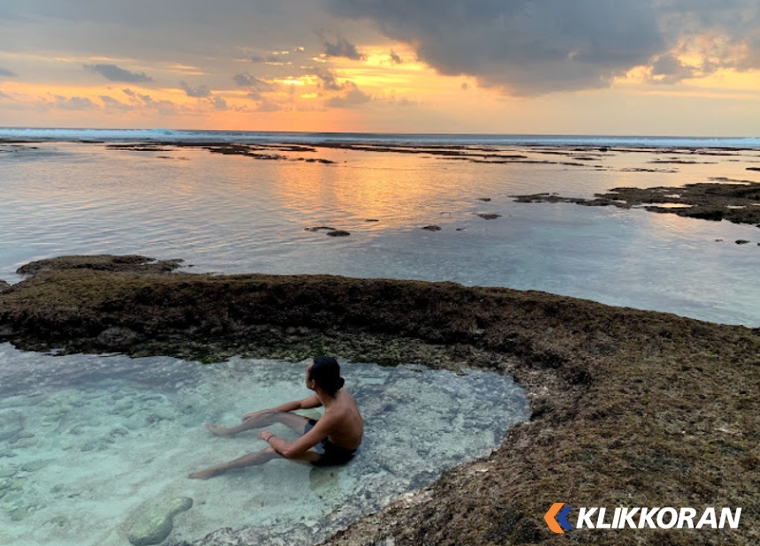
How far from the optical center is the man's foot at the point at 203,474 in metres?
5.40

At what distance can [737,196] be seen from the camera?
91.2 ft

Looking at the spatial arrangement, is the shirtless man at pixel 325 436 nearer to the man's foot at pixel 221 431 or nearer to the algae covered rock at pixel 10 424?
the man's foot at pixel 221 431

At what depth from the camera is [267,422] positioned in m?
6.47

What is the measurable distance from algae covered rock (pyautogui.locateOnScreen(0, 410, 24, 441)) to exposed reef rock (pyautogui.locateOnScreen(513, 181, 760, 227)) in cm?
2474

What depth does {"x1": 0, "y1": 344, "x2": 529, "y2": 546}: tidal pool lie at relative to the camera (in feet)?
15.9

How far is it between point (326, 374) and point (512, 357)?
3745 mm

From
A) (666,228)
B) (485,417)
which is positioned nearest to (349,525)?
(485,417)

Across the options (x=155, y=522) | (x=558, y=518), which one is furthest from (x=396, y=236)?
(x=558, y=518)

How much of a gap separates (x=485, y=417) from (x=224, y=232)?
13.6 metres

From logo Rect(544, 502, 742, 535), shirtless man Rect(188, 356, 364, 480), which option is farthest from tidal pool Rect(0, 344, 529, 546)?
logo Rect(544, 502, 742, 535)

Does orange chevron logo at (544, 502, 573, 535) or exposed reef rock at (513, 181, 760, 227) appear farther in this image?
exposed reef rock at (513, 181, 760, 227)

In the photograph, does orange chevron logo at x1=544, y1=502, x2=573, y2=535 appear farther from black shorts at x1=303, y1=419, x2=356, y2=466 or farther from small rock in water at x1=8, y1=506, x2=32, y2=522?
small rock in water at x1=8, y1=506, x2=32, y2=522

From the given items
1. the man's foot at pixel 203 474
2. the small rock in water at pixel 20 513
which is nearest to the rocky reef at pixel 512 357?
the man's foot at pixel 203 474

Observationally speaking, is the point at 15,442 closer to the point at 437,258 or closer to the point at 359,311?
the point at 359,311
